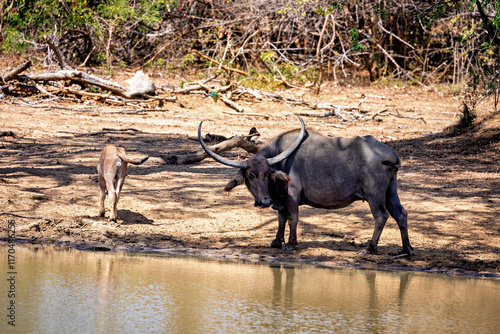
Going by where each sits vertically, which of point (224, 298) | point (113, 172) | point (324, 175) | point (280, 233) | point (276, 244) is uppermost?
point (324, 175)

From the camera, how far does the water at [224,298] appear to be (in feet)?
15.4

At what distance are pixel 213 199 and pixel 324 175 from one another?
287 cm

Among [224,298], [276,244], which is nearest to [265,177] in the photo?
[276,244]

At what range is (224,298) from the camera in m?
5.45

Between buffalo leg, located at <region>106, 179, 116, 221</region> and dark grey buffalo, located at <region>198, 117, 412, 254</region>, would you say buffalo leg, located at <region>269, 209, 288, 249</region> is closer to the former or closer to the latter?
dark grey buffalo, located at <region>198, 117, 412, 254</region>

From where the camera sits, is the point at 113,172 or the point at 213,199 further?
the point at 213,199

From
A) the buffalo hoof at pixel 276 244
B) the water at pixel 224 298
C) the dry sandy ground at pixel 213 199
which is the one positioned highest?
the dry sandy ground at pixel 213 199

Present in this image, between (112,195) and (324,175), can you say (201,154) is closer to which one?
(112,195)

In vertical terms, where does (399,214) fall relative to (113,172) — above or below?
below

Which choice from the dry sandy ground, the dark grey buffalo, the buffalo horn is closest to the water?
the dry sandy ground

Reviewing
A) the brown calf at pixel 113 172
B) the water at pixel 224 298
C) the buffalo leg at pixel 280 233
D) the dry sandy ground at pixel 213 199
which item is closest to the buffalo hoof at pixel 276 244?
the buffalo leg at pixel 280 233

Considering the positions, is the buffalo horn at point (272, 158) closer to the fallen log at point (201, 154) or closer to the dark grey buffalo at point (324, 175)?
the dark grey buffalo at point (324, 175)

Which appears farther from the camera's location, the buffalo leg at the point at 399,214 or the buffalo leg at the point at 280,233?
→ the buffalo leg at the point at 280,233

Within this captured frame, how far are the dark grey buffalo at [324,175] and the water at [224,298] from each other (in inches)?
37.5
